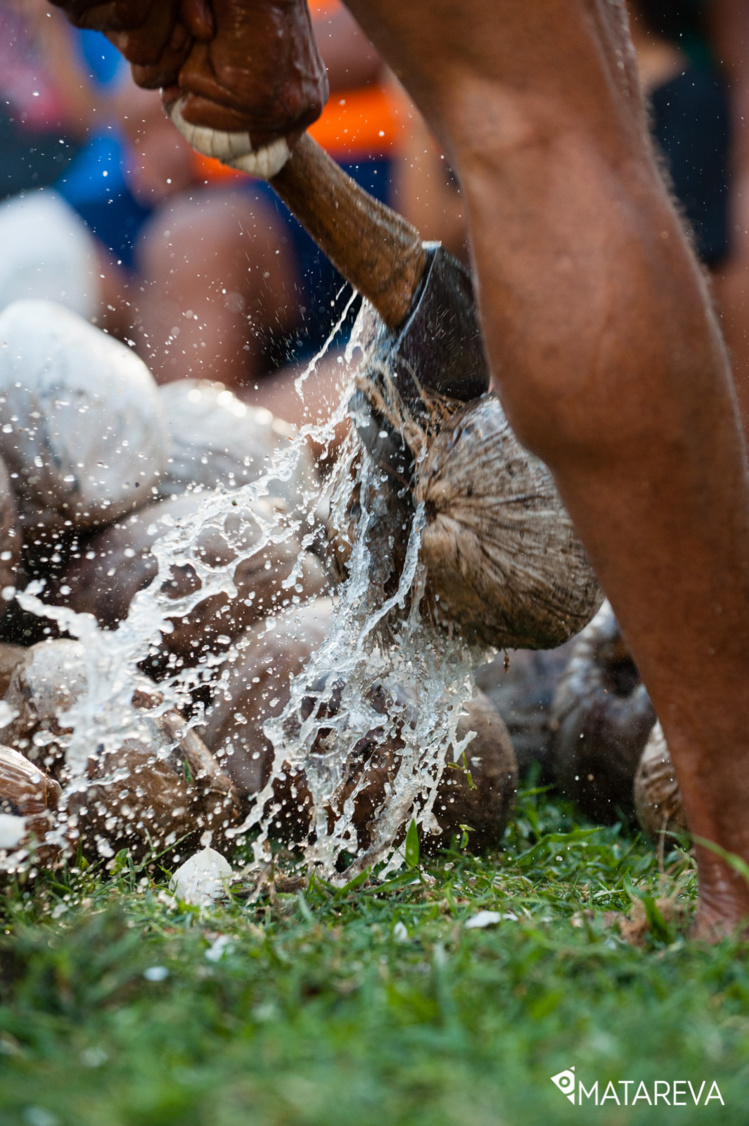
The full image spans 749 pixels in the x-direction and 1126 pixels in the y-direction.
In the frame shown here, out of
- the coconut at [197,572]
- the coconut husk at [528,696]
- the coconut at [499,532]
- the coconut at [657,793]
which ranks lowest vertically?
the coconut husk at [528,696]

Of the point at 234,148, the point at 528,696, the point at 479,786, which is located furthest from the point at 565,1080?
the point at 528,696

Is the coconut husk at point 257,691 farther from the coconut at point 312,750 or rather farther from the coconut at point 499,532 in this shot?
the coconut at point 499,532

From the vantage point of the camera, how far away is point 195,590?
2.54 m

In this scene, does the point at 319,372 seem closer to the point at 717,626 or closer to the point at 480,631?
the point at 480,631

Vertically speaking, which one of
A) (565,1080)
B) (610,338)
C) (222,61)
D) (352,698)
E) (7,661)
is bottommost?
(352,698)

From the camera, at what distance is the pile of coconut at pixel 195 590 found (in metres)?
1.86

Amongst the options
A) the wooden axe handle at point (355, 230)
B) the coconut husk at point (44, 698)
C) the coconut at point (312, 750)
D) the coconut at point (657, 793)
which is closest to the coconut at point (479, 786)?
the coconut at point (312, 750)

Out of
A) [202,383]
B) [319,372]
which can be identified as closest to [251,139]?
[202,383]

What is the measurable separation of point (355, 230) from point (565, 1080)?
143 centimetres

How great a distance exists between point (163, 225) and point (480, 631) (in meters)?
3.83

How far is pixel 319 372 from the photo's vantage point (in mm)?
3961

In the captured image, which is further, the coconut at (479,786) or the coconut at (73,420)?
the coconut at (73,420)

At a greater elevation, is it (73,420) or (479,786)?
(73,420)

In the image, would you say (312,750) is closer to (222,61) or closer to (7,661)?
(7,661)
